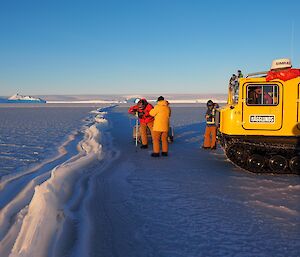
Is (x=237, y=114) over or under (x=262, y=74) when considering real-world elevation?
under

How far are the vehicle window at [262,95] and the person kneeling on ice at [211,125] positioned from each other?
2578 mm

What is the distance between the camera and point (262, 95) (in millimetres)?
8047

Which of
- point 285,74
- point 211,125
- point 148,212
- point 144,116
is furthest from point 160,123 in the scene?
point 148,212

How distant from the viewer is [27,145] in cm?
1222

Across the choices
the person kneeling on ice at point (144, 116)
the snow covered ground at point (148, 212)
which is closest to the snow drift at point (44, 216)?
the snow covered ground at point (148, 212)

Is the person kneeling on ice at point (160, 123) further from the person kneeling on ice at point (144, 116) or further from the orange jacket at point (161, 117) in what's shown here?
the person kneeling on ice at point (144, 116)

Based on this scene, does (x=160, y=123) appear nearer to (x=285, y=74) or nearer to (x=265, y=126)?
(x=265, y=126)

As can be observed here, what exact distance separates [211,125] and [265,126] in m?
3.13

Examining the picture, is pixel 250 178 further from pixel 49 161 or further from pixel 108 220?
pixel 49 161

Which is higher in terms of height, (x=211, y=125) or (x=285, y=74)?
(x=285, y=74)

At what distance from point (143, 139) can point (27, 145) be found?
171 inches

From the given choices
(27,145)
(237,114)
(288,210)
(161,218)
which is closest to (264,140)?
(237,114)

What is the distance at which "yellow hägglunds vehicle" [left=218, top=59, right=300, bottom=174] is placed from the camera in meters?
7.75

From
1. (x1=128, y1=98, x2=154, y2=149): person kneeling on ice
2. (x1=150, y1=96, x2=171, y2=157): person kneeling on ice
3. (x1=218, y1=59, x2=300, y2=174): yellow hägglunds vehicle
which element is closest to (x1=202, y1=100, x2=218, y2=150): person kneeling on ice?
(x1=150, y1=96, x2=171, y2=157): person kneeling on ice
